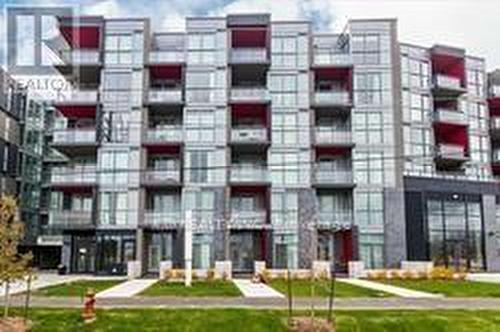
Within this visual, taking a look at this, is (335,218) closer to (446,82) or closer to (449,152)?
(449,152)

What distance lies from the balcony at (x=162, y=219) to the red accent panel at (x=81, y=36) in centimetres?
1402

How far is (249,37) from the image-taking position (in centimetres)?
5066

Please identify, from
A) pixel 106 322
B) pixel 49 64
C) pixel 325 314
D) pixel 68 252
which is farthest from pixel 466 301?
pixel 49 64

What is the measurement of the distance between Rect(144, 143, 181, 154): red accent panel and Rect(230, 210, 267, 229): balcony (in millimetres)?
6510

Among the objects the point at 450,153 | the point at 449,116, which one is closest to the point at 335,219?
the point at 450,153

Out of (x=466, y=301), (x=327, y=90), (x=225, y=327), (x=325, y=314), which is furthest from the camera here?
(x=327, y=90)

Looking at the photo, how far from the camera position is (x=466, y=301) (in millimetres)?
24797

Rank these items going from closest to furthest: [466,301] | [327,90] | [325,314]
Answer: [325,314]
[466,301]
[327,90]

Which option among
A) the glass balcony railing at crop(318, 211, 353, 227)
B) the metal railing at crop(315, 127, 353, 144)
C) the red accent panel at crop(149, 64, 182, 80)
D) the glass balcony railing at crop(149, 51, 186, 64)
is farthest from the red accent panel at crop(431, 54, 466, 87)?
the red accent panel at crop(149, 64, 182, 80)

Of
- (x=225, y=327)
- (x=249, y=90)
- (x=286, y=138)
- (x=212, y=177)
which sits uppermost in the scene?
(x=249, y=90)

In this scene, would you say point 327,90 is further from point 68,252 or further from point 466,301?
point 466,301

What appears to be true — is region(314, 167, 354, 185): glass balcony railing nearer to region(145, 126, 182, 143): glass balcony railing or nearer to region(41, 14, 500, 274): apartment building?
region(41, 14, 500, 274): apartment building

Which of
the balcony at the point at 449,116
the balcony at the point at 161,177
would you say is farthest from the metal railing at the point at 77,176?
the balcony at the point at 449,116

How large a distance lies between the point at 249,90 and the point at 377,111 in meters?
9.84
